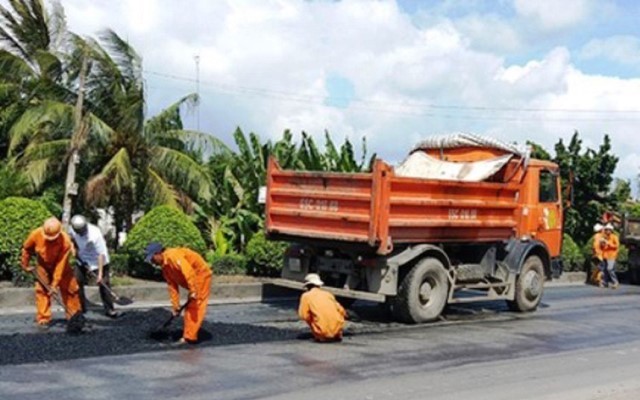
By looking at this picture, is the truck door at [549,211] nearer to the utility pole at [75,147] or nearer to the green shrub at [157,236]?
the green shrub at [157,236]

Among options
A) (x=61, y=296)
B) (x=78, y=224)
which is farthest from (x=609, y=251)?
(x=61, y=296)

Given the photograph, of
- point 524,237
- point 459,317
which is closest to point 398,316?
point 459,317

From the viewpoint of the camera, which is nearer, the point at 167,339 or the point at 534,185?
the point at 167,339

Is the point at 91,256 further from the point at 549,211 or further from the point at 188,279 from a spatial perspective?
the point at 549,211

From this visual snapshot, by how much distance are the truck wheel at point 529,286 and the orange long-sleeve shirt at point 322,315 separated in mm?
4744

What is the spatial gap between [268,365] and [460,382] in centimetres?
184

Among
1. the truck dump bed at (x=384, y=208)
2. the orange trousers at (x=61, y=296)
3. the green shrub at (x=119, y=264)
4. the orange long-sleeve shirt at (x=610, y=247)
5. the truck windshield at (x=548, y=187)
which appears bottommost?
the orange trousers at (x=61, y=296)

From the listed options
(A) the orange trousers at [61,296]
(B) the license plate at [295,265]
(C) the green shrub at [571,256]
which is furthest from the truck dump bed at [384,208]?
(C) the green shrub at [571,256]

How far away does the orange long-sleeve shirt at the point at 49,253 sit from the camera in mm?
10133

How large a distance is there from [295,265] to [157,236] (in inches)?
109

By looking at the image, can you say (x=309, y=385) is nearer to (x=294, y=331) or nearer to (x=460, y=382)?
(x=460, y=382)

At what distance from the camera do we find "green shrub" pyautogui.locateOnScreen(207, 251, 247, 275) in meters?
15.5

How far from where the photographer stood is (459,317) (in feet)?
42.8

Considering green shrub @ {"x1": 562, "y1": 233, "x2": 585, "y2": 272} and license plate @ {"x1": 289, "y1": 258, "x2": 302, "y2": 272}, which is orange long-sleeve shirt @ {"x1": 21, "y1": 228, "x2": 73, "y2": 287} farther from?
Result: green shrub @ {"x1": 562, "y1": 233, "x2": 585, "y2": 272}
